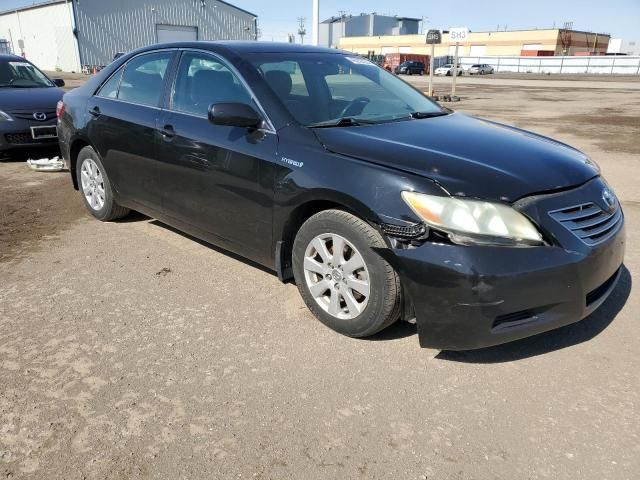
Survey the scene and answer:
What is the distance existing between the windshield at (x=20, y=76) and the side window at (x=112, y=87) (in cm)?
502

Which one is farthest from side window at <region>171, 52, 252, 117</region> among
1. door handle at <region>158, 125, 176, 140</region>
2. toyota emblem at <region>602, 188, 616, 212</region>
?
toyota emblem at <region>602, 188, 616, 212</region>

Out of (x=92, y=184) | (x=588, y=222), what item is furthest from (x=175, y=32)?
(x=588, y=222)

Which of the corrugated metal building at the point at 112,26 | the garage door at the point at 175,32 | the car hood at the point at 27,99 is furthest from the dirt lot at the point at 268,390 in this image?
the garage door at the point at 175,32

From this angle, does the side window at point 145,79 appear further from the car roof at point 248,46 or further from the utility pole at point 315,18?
the utility pole at point 315,18

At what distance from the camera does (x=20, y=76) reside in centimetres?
896

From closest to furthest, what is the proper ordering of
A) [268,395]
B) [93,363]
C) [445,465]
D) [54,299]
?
[445,465] < [268,395] < [93,363] < [54,299]

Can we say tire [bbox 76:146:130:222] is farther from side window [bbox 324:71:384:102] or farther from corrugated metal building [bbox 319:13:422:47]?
corrugated metal building [bbox 319:13:422:47]

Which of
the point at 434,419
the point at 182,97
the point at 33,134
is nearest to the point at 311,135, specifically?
the point at 182,97

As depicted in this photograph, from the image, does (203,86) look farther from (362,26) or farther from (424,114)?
(362,26)

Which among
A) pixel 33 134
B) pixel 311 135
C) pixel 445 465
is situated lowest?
pixel 445 465

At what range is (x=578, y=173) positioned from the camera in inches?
118

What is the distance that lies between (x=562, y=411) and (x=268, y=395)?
138cm

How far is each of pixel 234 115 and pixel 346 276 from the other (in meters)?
1.18

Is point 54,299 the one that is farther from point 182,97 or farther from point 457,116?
point 457,116
